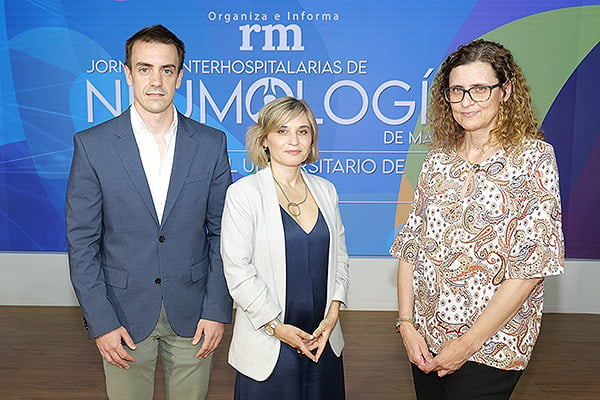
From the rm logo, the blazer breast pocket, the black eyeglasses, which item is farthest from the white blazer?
the rm logo

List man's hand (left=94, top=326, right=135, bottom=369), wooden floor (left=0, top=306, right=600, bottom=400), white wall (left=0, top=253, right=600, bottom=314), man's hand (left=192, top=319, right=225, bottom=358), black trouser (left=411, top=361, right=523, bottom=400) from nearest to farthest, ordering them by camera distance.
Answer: black trouser (left=411, top=361, right=523, bottom=400) → man's hand (left=94, top=326, right=135, bottom=369) → man's hand (left=192, top=319, right=225, bottom=358) → wooden floor (left=0, top=306, right=600, bottom=400) → white wall (left=0, top=253, right=600, bottom=314)

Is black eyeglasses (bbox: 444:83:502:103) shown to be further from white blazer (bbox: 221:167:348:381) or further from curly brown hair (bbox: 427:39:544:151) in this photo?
white blazer (bbox: 221:167:348:381)

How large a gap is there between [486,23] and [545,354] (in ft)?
8.41

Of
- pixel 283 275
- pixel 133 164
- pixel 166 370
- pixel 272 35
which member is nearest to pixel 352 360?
pixel 166 370

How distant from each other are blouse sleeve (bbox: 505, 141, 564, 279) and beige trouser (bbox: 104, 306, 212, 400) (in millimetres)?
1234

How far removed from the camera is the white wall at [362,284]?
495cm

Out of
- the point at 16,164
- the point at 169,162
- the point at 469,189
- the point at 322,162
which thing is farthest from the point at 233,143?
the point at 469,189

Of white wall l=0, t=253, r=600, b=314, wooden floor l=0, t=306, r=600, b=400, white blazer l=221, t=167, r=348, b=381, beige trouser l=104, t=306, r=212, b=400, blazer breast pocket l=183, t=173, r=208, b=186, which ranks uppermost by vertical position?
blazer breast pocket l=183, t=173, r=208, b=186

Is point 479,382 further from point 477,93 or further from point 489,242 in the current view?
point 477,93

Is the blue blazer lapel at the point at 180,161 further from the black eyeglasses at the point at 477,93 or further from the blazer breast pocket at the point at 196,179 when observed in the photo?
the black eyeglasses at the point at 477,93

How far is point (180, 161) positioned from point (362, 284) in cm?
308

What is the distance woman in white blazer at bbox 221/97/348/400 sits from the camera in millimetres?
2080

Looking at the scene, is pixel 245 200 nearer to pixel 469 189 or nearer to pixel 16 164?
pixel 469 189

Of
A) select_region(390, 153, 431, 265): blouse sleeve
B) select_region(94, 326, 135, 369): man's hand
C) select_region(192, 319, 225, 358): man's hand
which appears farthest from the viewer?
select_region(192, 319, 225, 358): man's hand
